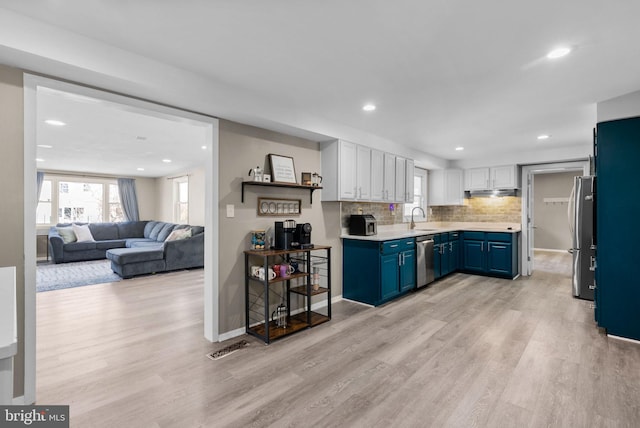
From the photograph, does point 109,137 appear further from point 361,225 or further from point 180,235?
point 361,225

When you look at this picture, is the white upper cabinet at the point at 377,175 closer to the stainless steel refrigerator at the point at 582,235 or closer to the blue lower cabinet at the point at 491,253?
the blue lower cabinet at the point at 491,253

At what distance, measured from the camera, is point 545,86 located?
278cm

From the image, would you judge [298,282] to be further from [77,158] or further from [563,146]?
[77,158]

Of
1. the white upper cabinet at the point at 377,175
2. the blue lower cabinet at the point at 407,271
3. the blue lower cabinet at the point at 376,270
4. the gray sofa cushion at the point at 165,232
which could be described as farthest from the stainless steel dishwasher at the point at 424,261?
the gray sofa cushion at the point at 165,232

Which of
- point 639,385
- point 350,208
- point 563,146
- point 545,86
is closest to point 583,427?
point 639,385

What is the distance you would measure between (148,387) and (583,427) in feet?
9.24

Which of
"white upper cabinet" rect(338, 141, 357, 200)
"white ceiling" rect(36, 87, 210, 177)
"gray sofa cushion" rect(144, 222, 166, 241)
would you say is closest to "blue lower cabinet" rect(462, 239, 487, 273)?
"white upper cabinet" rect(338, 141, 357, 200)

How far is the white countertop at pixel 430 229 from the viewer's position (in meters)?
4.39

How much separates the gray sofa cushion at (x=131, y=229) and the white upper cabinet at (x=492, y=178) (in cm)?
888

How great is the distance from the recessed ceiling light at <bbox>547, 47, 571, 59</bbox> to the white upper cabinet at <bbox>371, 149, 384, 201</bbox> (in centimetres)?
242

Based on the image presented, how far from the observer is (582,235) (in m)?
4.22

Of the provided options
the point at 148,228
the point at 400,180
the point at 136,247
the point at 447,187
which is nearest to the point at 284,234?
the point at 400,180

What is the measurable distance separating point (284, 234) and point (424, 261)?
8.60ft

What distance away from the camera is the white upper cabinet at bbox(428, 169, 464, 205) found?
636cm
